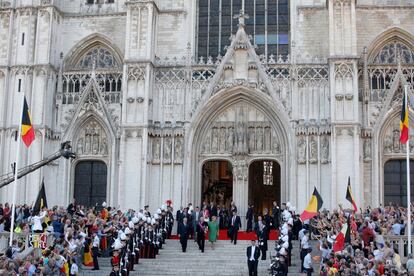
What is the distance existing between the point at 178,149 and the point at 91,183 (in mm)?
5428

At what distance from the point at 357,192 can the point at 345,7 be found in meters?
9.41

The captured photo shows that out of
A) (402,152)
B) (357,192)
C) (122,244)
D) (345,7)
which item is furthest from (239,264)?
(345,7)

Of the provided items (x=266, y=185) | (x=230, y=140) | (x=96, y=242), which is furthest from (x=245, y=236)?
(x=266, y=185)

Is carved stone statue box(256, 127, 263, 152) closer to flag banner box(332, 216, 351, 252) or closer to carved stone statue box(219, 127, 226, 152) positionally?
carved stone statue box(219, 127, 226, 152)

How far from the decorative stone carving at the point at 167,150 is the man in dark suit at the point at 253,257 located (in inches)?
425

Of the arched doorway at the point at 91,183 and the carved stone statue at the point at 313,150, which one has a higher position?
the carved stone statue at the point at 313,150

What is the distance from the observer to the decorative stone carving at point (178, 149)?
3262 cm

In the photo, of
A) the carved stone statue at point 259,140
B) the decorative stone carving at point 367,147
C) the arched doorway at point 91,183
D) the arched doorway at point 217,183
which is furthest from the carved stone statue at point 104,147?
the decorative stone carving at point 367,147

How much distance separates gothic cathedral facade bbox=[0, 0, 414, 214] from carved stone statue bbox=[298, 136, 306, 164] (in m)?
0.05

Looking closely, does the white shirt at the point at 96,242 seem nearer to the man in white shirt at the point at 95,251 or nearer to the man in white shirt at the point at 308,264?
the man in white shirt at the point at 95,251

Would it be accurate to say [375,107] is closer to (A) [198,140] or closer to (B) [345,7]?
(B) [345,7]

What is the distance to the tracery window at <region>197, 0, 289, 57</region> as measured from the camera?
114 feet

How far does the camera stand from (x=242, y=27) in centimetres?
3325

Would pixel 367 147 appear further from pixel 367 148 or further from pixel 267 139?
pixel 267 139
